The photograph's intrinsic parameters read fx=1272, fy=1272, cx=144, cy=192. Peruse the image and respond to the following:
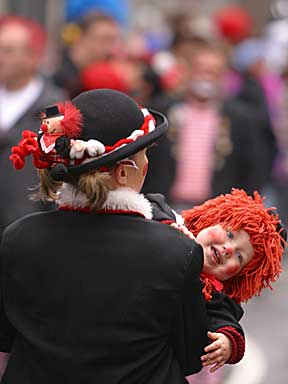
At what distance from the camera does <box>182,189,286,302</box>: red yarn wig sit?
13.0 ft

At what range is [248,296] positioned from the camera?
4016 mm

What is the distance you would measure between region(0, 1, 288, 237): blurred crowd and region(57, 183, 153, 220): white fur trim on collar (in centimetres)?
304

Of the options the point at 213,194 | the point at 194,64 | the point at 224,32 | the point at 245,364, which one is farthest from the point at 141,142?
the point at 224,32

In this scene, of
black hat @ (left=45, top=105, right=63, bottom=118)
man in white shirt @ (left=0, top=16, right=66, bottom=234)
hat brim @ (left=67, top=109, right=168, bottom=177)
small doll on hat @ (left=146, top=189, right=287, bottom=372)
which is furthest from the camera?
man in white shirt @ (left=0, top=16, right=66, bottom=234)

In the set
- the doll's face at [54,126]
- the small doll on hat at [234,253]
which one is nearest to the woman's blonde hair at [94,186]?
the doll's face at [54,126]

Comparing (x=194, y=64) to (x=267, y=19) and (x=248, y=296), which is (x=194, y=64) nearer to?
(x=248, y=296)

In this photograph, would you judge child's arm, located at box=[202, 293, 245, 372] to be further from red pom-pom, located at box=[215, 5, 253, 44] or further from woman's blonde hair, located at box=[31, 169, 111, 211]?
red pom-pom, located at box=[215, 5, 253, 44]

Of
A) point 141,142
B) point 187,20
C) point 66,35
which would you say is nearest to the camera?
point 141,142

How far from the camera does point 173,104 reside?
887 centimetres

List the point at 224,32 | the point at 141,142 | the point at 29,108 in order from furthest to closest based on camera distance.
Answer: the point at 224,32
the point at 29,108
the point at 141,142

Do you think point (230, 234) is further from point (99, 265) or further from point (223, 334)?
point (99, 265)

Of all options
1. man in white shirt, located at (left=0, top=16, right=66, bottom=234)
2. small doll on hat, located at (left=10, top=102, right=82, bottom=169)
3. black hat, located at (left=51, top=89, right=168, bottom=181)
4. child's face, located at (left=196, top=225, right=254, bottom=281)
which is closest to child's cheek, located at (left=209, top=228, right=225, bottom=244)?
child's face, located at (left=196, top=225, right=254, bottom=281)

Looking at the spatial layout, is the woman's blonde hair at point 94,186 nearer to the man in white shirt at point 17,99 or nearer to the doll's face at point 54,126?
the doll's face at point 54,126

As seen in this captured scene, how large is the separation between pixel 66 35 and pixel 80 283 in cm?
690
